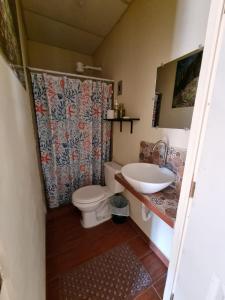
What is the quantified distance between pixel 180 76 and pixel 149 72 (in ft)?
1.18

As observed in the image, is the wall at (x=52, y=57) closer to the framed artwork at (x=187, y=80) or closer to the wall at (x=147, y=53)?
the wall at (x=147, y=53)

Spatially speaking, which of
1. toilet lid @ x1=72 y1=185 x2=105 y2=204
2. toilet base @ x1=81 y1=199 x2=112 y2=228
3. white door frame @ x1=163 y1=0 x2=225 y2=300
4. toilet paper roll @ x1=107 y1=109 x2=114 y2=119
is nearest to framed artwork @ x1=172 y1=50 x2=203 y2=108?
white door frame @ x1=163 y1=0 x2=225 y2=300

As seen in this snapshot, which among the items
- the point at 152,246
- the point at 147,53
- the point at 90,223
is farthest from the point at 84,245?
the point at 147,53

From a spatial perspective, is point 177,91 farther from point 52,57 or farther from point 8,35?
point 52,57

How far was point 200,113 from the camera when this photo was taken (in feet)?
2.06

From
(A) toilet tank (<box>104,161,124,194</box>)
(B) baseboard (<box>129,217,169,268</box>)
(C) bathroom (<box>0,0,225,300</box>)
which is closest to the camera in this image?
(C) bathroom (<box>0,0,225,300</box>)

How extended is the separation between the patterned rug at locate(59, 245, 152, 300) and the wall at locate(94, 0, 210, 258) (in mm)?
326

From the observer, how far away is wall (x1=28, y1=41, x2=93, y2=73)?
2.16m

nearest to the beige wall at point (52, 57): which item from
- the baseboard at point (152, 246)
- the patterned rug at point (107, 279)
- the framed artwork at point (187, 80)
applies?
the framed artwork at point (187, 80)

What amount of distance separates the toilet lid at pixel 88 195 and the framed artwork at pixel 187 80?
4.27 ft

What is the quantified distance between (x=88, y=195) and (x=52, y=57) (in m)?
2.19

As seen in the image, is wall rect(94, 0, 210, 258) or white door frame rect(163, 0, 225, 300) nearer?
white door frame rect(163, 0, 225, 300)

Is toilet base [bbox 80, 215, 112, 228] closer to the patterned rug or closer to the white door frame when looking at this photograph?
the patterned rug

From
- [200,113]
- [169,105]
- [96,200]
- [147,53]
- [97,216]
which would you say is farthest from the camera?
[97,216]
